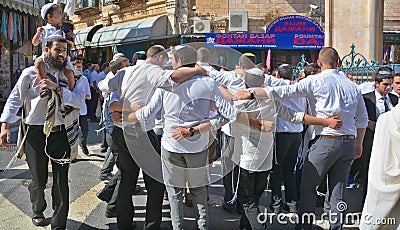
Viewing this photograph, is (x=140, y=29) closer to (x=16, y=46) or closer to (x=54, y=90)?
(x=16, y=46)

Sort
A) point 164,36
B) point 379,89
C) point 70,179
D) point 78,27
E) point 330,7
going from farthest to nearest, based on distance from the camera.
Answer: point 78,27
point 164,36
point 330,7
point 70,179
point 379,89

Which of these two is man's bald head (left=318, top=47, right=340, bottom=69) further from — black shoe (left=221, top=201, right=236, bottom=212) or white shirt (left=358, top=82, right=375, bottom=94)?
black shoe (left=221, top=201, right=236, bottom=212)

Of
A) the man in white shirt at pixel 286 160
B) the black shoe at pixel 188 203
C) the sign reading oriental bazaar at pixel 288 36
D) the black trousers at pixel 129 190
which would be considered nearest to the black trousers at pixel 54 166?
the black trousers at pixel 129 190

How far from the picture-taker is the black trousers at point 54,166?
4.38m

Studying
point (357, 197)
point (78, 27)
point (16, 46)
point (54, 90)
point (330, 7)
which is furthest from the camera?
point (78, 27)

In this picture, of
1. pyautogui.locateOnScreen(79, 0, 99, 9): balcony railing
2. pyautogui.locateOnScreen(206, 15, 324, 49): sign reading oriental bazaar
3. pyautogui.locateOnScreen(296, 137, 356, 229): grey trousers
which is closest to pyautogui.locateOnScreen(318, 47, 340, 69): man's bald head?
pyautogui.locateOnScreen(296, 137, 356, 229): grey trousers

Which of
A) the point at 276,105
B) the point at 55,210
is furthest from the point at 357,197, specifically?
the point at 55,210

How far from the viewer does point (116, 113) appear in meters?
4.59

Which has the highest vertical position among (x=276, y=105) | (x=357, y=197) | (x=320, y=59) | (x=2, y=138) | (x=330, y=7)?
(x=330, y=7)

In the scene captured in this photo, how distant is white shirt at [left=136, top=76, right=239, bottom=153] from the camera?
13.3 feet

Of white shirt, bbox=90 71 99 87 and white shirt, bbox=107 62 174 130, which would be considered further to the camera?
white shirt, bbox=90 71 99 87

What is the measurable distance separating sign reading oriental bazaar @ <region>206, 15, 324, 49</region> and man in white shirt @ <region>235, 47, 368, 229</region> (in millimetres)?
14198

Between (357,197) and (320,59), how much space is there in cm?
252

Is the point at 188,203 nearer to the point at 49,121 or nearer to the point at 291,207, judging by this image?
the point at 291,207
